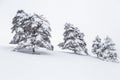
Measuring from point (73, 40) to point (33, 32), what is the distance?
15283 mm

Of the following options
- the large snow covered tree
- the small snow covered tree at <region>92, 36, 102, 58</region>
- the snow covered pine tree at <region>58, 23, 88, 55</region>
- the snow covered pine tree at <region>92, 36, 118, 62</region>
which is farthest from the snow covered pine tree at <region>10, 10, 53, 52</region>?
the small snow covered tree at <region>92, 36, 102, 58</region>

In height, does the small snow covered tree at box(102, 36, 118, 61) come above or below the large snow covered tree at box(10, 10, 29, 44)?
below

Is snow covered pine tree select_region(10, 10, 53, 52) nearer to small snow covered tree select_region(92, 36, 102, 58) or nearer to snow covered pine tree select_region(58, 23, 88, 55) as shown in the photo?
snow covered pine tree select_region(58, 23, 88, 55)

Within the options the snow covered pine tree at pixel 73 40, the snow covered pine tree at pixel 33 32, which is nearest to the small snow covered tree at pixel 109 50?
the snow covered pine tree at pixel 73 40

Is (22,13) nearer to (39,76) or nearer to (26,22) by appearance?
(26,22)

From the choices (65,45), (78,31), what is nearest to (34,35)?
(65,45)

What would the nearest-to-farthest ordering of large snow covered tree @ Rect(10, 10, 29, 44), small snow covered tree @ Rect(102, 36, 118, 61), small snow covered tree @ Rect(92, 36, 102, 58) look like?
1. large snow covered tree @ Rect(10, 10, 29, 44)
2. small snow covered tree @ Rect(102, 36, 118, 61)
3. small snow covered tree @ Rect(92, 36, 102, 58)

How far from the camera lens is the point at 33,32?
101 feet

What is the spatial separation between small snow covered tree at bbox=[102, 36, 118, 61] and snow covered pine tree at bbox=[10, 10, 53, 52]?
723 inches

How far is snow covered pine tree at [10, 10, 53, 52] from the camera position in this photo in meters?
29.2

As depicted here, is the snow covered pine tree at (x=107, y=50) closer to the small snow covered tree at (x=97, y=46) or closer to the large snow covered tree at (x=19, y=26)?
the small snow covered tree at (x=97, y=46)

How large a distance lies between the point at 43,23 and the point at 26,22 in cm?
298

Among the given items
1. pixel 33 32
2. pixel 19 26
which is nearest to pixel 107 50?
pixel 33 32

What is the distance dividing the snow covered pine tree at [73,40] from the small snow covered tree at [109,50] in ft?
17.2
